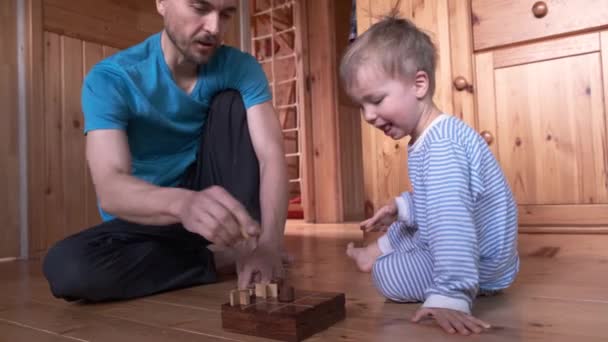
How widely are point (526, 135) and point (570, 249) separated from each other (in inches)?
14.0

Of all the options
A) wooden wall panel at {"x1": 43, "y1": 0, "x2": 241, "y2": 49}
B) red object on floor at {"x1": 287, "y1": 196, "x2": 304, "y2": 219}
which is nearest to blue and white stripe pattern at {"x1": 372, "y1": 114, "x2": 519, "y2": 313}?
wooden wall panel at {"x1": 43, "y1": 0, "x2": 241, "y2": 49}

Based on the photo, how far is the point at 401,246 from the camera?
3.94ft

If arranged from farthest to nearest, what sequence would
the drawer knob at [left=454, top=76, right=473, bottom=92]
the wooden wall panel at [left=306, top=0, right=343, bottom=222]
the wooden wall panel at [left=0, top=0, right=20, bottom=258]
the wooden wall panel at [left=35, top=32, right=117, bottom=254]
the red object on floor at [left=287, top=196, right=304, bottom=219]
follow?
the red object on floor at [left=287, top=196, right=304, bottom=219] < the wooden wall panel at [left=306, top=0, right=343, bottom=222] < the wooden wall panel at [left=35, top=32, right=117, bottom=254] < the wooden wall panel at [left=0, top=0, right=20, bottom=258] < the drawer knob at [left=454, top=76, right=473, bottom=92]

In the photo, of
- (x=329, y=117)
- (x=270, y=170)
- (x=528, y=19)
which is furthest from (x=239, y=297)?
(x=329, y=117)

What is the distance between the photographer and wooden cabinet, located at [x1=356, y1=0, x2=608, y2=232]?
4.82 ft

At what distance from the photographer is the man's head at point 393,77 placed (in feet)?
3.04

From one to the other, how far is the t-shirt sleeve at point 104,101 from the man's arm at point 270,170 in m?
0.29

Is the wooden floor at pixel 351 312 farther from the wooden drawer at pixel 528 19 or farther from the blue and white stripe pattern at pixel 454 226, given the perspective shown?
the wooden drawer at pixel 528 19

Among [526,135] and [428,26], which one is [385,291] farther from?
[428,26]

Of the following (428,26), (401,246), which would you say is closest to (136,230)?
(401,246)

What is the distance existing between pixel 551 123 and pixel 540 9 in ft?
1.11

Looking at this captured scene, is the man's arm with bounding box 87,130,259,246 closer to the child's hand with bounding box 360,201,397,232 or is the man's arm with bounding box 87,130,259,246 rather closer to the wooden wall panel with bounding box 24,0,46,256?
the child's hand with bounding box 360,201,397,232

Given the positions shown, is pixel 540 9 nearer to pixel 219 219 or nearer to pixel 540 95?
pixel 540 95

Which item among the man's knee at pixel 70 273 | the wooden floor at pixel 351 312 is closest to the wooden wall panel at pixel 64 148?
the wooden floor at pixel 351 312
